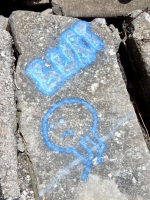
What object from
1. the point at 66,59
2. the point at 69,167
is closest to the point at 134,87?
the point at 66,59

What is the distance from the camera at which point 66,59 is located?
2709mm

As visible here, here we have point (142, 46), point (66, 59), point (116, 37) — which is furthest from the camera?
point (116, 37)

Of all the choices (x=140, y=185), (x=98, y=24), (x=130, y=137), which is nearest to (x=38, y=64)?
(x=98, y=24)

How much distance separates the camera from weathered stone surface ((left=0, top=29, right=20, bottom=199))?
88.0 inches

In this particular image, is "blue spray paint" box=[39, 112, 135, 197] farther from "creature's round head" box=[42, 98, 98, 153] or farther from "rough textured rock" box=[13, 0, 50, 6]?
→ "rough textured rock" box=[13, 0, 50, 6]

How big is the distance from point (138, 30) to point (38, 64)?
762 millimetres

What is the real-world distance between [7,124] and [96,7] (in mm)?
1215

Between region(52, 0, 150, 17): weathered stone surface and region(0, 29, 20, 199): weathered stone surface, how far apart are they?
1.89 ft

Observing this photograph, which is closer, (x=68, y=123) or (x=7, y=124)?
(x=7, y=124)

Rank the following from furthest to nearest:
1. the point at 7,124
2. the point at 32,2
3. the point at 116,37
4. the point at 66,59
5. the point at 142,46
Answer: the point at 32,2 < the point at 116,37 < the point at 142,46 < the point at 66,59 < the point at 7,124

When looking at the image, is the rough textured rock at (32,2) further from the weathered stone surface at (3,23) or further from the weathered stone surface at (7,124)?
the weathered stone surface at (7,124)

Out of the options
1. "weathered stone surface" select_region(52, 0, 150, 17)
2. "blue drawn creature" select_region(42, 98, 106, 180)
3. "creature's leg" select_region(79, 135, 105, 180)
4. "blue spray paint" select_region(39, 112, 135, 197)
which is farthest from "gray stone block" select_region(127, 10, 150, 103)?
"creature's leg" select_region(79, 135, 105, 180)

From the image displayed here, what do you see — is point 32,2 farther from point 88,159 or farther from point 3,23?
point 88,159

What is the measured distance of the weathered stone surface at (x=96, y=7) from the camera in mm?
3033
